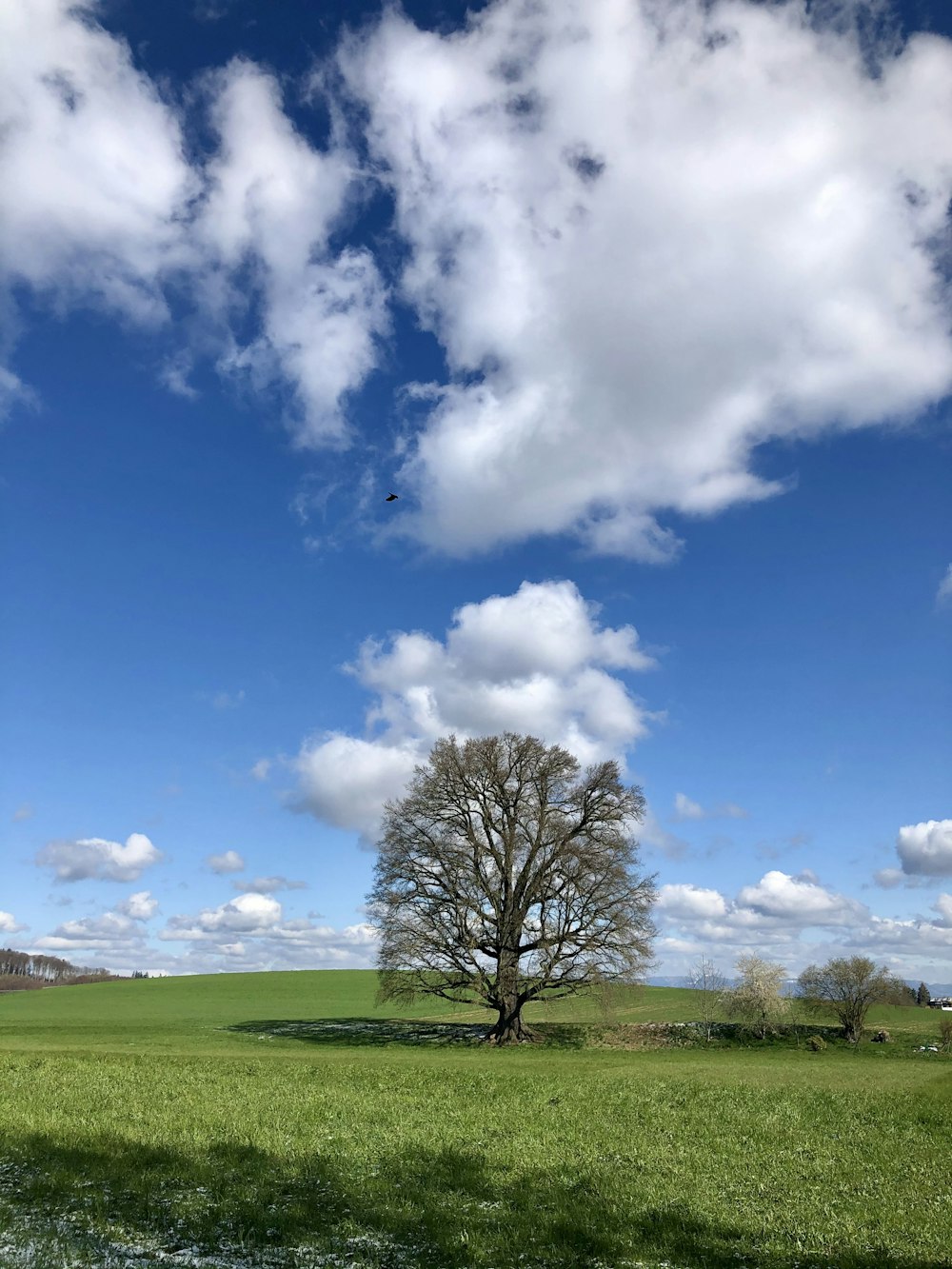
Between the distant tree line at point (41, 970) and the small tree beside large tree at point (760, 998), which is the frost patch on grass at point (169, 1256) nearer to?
the small tree beside large tree at point (760, 998)

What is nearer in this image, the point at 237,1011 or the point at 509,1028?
the point at 509,1028

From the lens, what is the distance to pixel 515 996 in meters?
44.2

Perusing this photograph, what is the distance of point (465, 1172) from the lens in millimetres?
13719

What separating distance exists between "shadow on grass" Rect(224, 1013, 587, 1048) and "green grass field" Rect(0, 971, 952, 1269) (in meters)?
14.2

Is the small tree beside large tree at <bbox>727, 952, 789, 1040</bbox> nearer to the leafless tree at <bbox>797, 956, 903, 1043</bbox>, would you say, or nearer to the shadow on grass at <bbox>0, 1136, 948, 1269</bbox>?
the leafless tree at <bbox>797, 956, 903, 1043</bbox>

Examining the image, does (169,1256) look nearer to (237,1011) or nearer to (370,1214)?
(370,1214)

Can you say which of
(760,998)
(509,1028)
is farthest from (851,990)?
(509,1028)

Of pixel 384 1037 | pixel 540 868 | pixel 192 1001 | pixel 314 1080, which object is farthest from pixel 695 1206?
pixel 192 1001

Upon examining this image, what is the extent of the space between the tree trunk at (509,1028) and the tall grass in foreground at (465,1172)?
20587 millimetres

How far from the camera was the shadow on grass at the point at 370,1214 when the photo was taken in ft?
32.6

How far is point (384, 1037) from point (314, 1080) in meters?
23.9

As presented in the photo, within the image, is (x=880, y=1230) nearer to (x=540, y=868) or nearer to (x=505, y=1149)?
(x=505, y=1149)

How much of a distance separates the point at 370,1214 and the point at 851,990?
46.8m

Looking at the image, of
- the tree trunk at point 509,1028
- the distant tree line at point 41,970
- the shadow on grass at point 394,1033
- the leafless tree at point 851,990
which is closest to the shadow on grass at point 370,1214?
the shadow on grass at point 394,1033
